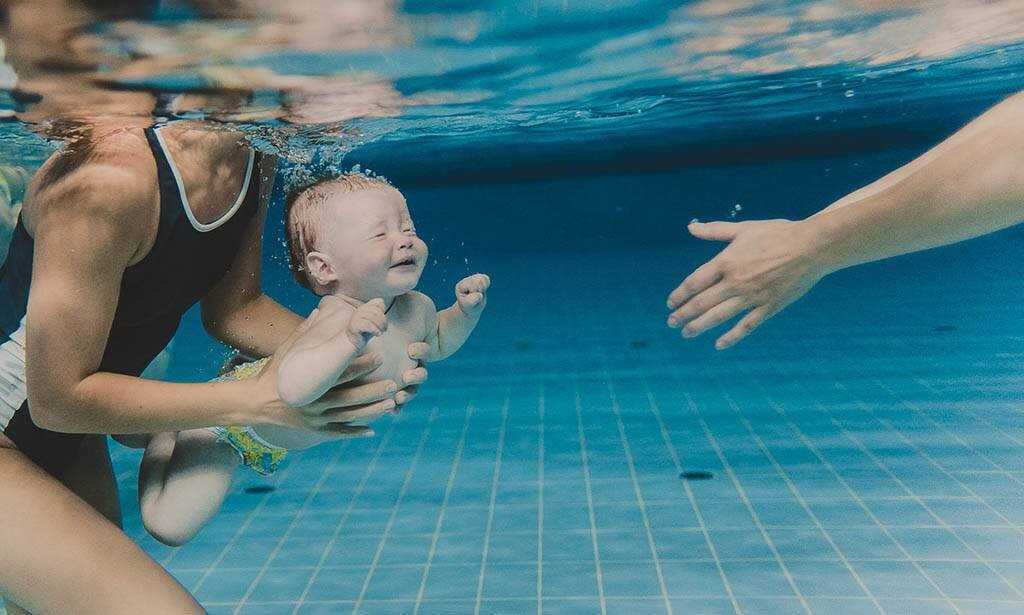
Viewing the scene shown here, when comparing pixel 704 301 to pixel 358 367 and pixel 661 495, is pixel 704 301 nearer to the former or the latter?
pixel 358 367

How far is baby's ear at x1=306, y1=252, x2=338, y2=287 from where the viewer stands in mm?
3137

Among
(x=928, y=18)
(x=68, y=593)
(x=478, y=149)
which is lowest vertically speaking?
(x=68, y=593)

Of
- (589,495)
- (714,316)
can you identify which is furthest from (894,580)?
(714,316)

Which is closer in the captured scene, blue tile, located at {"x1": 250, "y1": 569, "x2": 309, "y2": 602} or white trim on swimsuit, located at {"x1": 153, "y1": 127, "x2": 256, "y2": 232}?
white trim on swimsuit, located at {"x1": 153, "y1": 127, "x2": 256, "y2": 232}

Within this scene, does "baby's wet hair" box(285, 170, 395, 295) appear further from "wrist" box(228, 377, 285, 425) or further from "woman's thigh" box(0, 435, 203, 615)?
"woman's thigh" box(0, 435, 203, 615)

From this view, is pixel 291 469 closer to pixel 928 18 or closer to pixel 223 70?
pixel 223 70

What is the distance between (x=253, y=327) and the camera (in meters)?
3.52

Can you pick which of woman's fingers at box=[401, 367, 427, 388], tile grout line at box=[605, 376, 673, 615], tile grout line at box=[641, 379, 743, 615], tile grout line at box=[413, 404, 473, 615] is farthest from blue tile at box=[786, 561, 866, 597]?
woman's fingers at box=[401, 367, 427, 388]

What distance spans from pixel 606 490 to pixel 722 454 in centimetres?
120

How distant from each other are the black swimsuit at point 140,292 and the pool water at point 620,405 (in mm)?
879

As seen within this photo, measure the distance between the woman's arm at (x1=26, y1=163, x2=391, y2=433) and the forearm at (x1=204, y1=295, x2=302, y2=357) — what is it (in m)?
0.88

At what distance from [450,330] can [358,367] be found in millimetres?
826

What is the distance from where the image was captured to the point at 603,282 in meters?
19.7

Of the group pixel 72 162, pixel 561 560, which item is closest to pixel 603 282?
pixel 561 560
